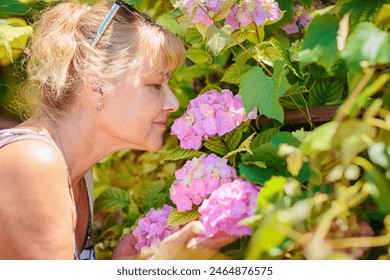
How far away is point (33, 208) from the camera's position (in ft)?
6.77

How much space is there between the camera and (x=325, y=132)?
144cm

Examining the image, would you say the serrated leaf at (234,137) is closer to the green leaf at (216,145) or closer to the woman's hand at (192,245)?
the green leaf at (216,145)

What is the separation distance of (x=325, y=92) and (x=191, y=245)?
0.89 m

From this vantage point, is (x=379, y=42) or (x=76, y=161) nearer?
(x=379, y=42)

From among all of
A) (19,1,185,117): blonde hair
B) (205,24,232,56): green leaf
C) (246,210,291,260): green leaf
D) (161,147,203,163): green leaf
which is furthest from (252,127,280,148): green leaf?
(246,210,291,260): green leaf

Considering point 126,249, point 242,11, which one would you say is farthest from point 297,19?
point 126,249

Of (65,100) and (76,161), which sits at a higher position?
(65,100)

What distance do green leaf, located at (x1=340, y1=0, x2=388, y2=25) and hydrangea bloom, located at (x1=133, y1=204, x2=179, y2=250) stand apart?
0.90m

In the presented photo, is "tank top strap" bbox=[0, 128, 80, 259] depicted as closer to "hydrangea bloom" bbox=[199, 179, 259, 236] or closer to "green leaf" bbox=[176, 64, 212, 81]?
"hydrangea bloom" bbox=[199, 179, 259, 236]

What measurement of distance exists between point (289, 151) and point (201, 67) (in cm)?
130

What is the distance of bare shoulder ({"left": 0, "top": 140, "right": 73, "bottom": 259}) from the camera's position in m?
2.06
